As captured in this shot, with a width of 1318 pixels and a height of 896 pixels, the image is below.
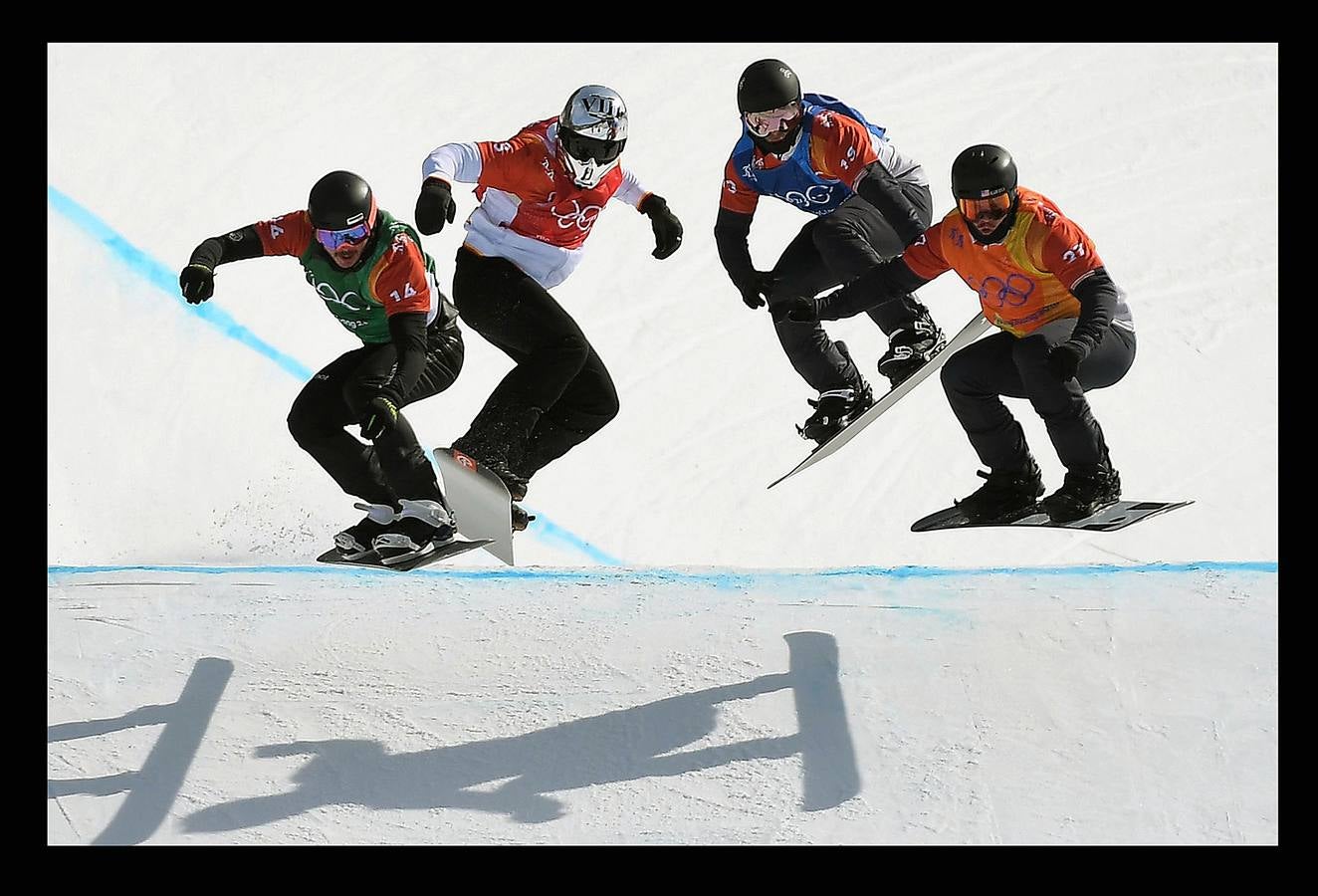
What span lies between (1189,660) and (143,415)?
786 centimetres

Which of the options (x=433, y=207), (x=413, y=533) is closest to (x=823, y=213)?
(x=433, y=207)

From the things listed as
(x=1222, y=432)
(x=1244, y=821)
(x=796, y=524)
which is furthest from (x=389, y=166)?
(x=1244, y=821)

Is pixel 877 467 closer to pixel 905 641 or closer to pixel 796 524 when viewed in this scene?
pixel 796 524

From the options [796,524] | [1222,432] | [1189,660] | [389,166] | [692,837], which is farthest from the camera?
[389,166]

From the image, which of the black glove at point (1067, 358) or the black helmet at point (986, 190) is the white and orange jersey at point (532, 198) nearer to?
the black helmet at point (986, 190)

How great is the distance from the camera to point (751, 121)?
731 cm

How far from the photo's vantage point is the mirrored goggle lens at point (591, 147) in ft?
23.6

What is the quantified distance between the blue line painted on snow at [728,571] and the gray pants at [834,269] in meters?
2.04

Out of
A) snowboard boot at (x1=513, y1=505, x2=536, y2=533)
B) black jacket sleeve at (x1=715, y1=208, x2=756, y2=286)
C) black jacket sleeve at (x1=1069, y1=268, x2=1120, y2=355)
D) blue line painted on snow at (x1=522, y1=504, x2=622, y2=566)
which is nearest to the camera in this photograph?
black jacket sleeve at (x1=1069, y1=268, x2=1120, y2=355)

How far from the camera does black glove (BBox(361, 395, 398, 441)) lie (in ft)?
22.5

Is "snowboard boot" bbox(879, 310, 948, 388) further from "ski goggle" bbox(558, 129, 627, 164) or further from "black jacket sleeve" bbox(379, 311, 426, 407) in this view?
"black jacket sleeve" bbox(379, 311, 426, 407)

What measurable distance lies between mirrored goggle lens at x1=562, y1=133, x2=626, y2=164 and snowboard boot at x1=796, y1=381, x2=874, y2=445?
1.69 meters

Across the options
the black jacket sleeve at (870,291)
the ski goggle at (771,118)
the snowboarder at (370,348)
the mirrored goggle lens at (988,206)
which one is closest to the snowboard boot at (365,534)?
the snowboarder at (370,348)

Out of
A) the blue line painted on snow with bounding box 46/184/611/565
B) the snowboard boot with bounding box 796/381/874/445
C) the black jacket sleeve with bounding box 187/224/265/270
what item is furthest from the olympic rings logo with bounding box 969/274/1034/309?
the blue line painted on snow with bounding box 46/184/611/565
